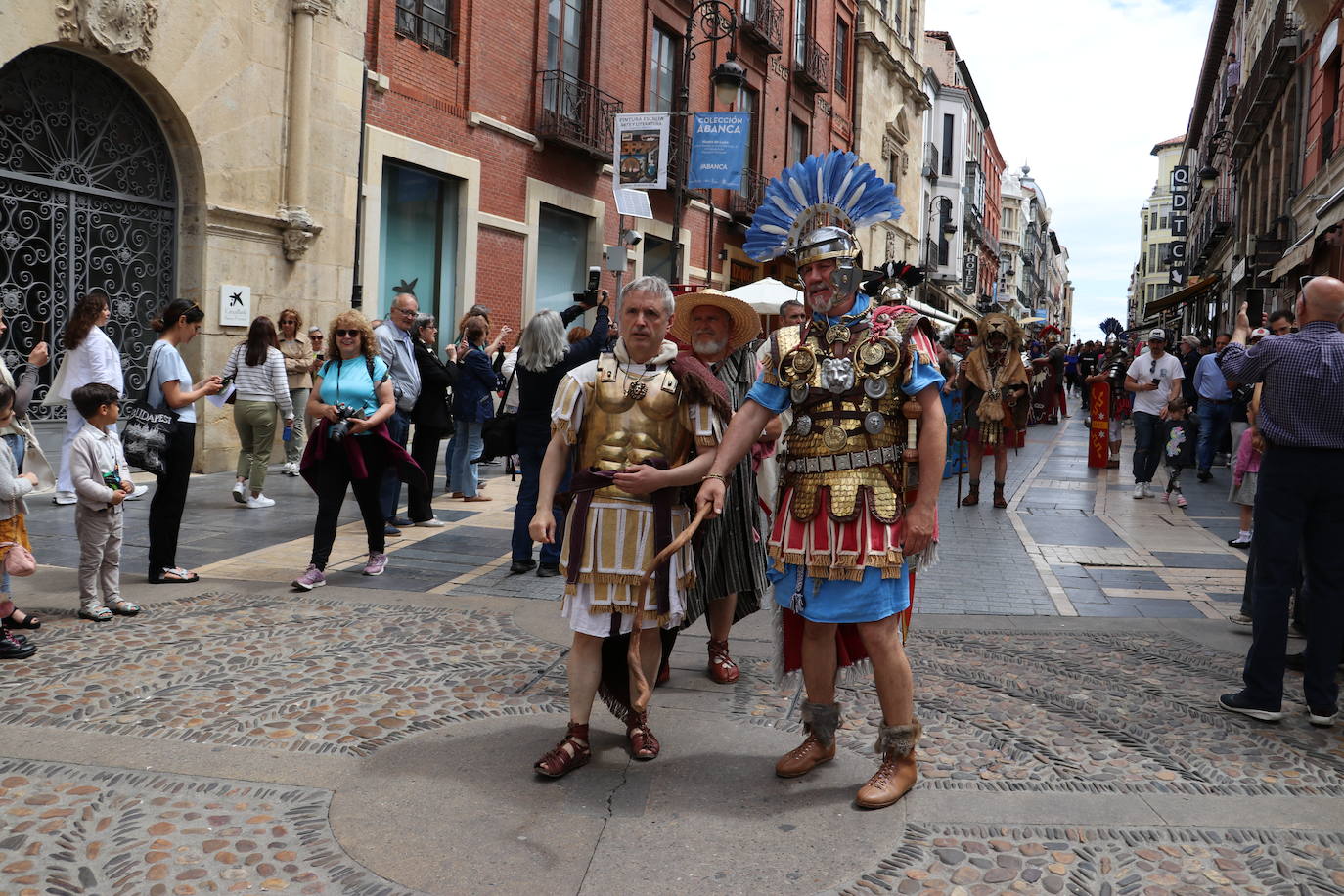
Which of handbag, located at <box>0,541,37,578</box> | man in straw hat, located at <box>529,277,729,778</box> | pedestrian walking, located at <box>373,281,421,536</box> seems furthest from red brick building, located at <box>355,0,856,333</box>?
man in straw hat, located at <box>529,277,729,778</box>

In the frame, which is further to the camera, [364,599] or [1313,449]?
[364,599]

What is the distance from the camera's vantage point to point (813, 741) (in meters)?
3.88

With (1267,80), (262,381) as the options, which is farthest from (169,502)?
(1267,80)

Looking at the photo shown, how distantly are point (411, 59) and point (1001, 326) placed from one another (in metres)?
8.63

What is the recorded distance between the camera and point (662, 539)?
3.95 metres

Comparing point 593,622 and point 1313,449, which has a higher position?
point 1313,449

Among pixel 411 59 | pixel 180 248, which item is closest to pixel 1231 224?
pixel 411 59

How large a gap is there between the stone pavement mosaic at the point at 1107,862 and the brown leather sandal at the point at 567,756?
3.81ft

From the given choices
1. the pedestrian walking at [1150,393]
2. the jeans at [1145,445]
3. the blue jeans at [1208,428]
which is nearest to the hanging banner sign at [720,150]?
the pedestrian walking at [1150,393]

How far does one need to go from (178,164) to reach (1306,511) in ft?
36.2

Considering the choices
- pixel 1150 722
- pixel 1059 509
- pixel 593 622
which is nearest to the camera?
pixel 593 622

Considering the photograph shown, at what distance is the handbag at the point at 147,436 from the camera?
6.49 m

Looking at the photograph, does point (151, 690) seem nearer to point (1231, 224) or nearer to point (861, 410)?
point (861, 410)

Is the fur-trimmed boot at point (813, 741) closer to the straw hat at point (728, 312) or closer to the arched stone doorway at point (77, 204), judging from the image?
the straw hat at point (728, 312)
